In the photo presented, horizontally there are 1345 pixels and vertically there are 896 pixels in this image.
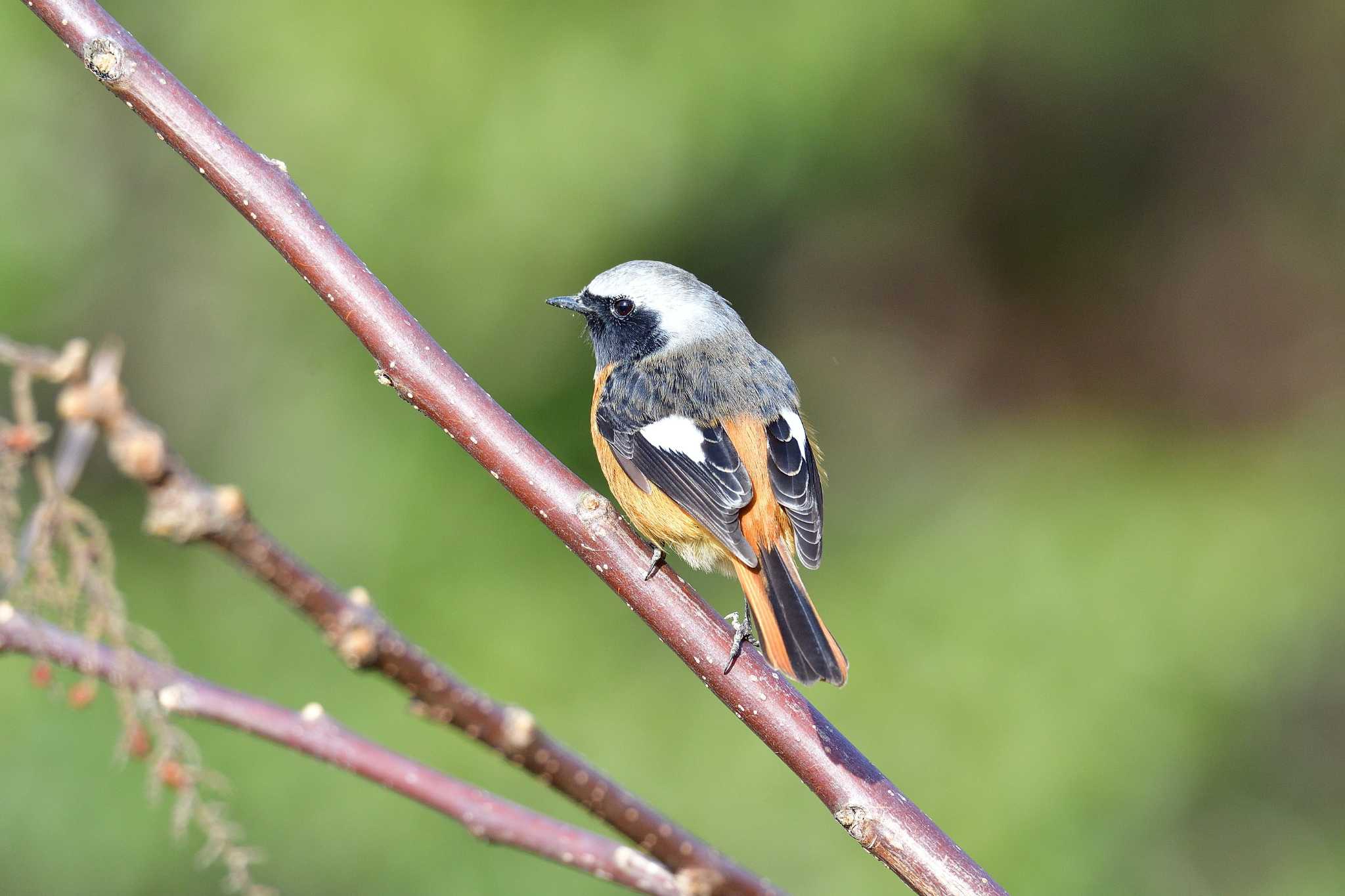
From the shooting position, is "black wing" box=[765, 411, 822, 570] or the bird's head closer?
"black wing" box=[765, 411, 822, 570]

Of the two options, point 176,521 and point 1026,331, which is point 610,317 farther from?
point 1026,331

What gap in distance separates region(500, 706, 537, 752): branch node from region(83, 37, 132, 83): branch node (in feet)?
3.37

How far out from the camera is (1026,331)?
6.34 meters

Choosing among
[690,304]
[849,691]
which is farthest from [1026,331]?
[690,304]

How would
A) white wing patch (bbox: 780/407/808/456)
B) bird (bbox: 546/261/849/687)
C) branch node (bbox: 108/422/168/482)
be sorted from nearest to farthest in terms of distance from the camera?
branch node (bbox: 108/422/168/482)
bird (bbox: 546/261/849/687)
white wing patch (bbox: 780/407/808/456)

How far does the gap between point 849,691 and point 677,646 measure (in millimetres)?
3451

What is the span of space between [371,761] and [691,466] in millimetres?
843

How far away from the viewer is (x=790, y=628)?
6.72 feet

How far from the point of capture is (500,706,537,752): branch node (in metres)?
1.82

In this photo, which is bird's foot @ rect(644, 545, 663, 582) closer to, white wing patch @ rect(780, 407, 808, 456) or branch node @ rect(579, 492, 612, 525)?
branch node @ rect(579, 492, 612, 525)

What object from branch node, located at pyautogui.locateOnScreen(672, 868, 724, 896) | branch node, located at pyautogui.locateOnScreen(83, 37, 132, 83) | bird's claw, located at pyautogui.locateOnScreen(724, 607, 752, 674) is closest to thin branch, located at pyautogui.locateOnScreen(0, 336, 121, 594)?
branch node, located at pyautogui.locateOnScreen(83, 37, 132, 83)

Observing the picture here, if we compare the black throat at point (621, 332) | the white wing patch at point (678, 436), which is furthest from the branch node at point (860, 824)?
the black throat at point (621, 332)

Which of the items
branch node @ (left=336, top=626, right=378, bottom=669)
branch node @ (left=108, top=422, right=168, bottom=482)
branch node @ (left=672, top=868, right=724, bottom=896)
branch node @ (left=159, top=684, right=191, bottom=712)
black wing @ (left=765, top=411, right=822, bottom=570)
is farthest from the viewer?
black wing @ (left=765, top=411, right=822, bottom=570)

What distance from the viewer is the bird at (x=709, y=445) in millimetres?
2242
